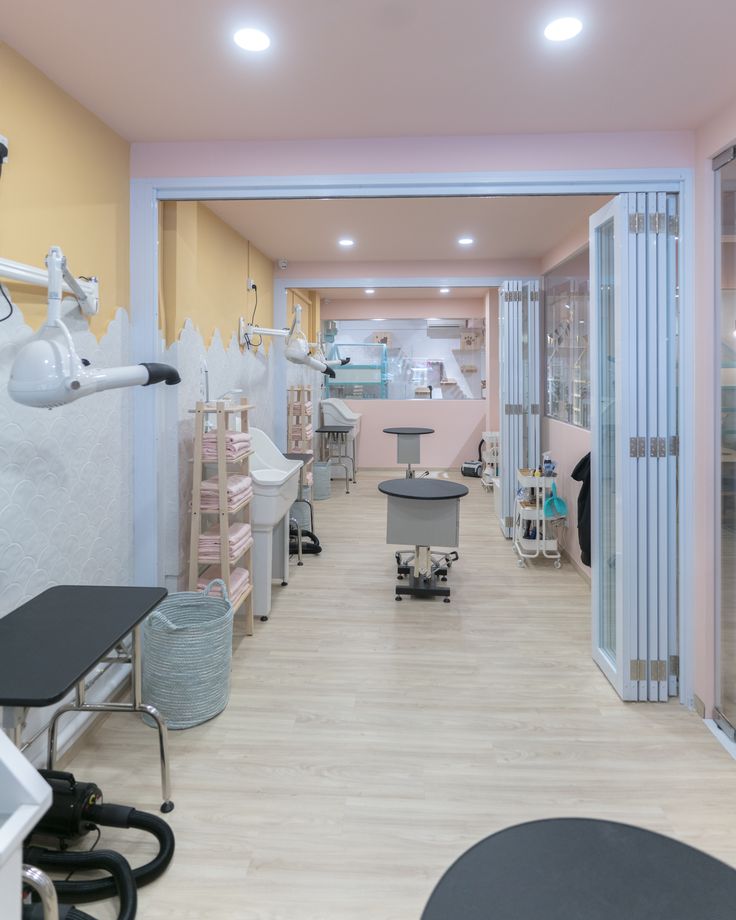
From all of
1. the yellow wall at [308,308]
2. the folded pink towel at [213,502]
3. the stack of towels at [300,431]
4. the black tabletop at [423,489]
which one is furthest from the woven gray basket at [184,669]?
the yellow wall at [308,308]

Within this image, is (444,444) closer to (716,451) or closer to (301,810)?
(716,451)

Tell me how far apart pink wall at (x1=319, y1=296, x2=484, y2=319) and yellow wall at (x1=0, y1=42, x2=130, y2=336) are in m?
6.91

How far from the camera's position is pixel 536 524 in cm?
545

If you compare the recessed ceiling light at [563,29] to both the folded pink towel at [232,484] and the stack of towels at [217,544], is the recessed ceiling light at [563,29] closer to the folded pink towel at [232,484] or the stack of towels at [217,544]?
the folded pink towel at [232,484]

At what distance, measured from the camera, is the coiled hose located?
180 centimetres

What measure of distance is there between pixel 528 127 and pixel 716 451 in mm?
1614

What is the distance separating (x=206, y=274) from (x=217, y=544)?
197 cm

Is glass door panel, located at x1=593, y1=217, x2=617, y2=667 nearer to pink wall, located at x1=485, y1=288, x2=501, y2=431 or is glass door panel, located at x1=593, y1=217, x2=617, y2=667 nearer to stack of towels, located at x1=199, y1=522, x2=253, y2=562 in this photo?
stack of towels, located at x1=199, y1=522, x2=253, y2=562

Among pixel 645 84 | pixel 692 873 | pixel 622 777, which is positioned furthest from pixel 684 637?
pixel 645 84

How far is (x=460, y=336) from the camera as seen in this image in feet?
34.3

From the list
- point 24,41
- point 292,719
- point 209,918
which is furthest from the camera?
point 292,719

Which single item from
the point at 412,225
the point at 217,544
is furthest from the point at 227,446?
the point at 412,225

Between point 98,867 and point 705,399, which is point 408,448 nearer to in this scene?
point 705,399

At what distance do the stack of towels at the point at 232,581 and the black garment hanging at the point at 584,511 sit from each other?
1.89m
